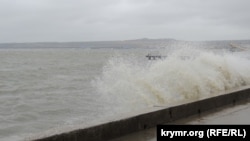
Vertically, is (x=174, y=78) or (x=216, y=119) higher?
(x=174, y=78)

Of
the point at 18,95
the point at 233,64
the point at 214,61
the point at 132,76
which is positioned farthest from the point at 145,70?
the point at 18,95

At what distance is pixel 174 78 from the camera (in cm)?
1198

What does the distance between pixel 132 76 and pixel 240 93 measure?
3219 mm

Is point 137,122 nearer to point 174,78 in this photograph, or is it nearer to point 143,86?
point 143,86

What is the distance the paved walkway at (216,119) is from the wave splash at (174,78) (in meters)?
1.37

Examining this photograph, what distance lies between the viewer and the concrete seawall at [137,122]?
6.14 metres

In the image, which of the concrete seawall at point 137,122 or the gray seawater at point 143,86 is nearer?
the concrete seawall at point 137,122

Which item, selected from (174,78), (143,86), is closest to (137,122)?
(143,86)

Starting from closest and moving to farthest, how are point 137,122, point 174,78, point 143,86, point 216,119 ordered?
point 137,122 → point 216,119 → point 143,86 → point 174,78

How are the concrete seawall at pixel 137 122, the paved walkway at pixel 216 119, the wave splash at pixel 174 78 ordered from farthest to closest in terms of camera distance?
the wave splash at pixel 174 78, the paved walkway at pixel 216 119, the concrete seawall at pixel 137 122

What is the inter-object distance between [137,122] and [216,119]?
1.71m

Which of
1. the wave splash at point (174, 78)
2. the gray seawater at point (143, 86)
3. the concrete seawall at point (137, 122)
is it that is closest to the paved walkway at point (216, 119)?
the concrete seawall at point (137, 122)

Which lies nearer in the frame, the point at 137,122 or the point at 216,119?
the point at 137,122

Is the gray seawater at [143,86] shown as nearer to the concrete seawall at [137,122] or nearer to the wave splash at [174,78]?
the wave splash at [174,78]
